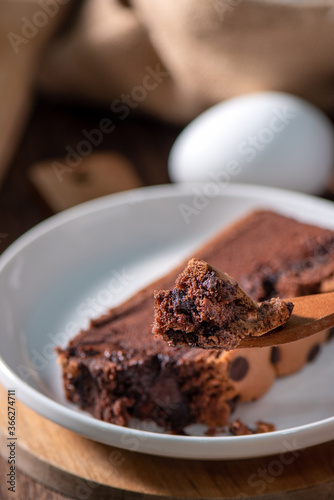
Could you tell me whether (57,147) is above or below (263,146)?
above

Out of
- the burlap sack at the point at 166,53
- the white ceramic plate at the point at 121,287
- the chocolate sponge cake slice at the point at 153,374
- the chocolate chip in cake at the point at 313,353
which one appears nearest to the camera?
the white ceramic plate at the point at 121,287

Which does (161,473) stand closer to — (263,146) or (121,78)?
(263,146)

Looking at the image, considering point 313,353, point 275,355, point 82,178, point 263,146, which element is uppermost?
point 82,178

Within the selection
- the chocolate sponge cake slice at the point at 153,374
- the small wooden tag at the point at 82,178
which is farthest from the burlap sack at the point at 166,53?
the chocolate sponge cake slice at the point at 153,374

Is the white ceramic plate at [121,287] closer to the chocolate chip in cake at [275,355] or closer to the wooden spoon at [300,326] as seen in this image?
the chocolate chip in cake at [275,355]

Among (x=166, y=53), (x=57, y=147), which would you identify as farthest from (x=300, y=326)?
(x=57, y=147)

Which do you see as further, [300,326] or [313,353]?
[313,353]
